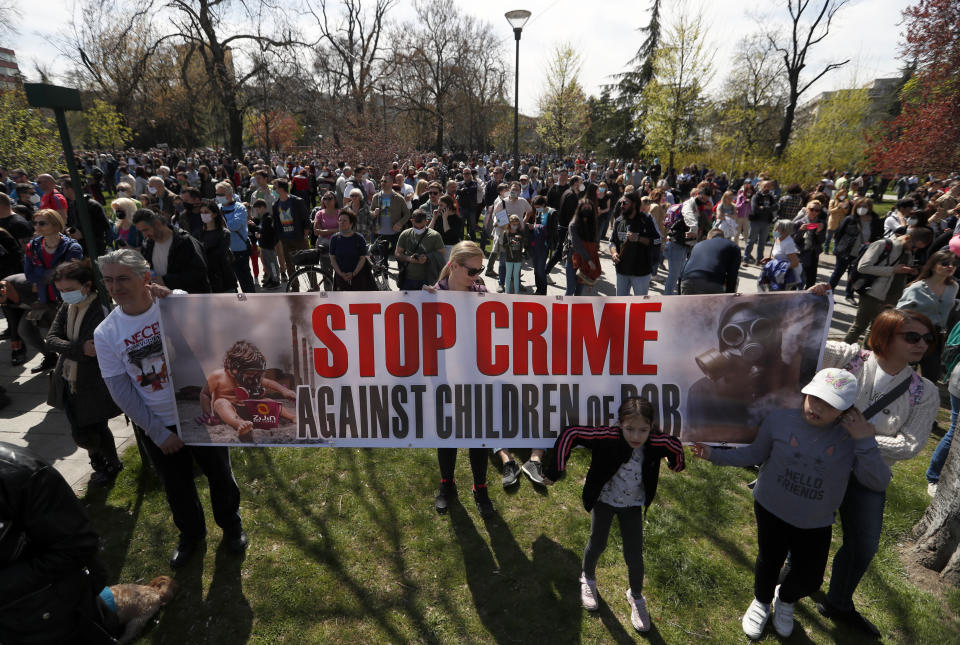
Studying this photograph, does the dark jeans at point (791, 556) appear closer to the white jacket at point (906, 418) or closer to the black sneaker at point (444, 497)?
the white jacket at point (906, 418)

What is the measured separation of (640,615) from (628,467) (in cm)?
102

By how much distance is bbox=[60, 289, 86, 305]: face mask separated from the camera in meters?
3.82

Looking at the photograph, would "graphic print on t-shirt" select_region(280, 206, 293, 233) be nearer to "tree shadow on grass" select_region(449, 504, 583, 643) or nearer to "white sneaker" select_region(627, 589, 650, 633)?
"tree shadow on grass" select_region(449, 504, 583, 643)

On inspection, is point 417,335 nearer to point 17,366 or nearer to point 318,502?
point 318,502

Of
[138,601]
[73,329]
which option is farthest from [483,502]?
[73,329]

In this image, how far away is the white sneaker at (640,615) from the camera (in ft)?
10.1

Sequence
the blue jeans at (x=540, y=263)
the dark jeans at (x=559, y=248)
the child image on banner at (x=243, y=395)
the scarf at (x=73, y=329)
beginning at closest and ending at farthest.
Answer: the child image on banner at (x=243, y=395) < the scarf at (x=73, y=329) < the blue jeans at (x=540, y=263) < the dark jeans at (x=559, y=248)

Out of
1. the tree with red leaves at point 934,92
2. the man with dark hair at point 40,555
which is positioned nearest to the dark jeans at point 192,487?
the man with dark hair at point 40,555

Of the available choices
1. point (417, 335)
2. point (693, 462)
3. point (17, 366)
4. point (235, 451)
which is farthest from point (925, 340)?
point (17, 366)

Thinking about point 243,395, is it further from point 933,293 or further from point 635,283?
point 933,293

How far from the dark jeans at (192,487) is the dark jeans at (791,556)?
3635 millimetres

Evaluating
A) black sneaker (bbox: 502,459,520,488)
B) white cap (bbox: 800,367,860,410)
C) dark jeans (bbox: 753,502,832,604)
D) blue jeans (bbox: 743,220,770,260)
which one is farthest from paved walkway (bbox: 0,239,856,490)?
blue jeans (bbox: 743,220,770,260)

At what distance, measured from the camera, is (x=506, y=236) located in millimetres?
9039

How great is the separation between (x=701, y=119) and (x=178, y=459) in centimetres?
3105
